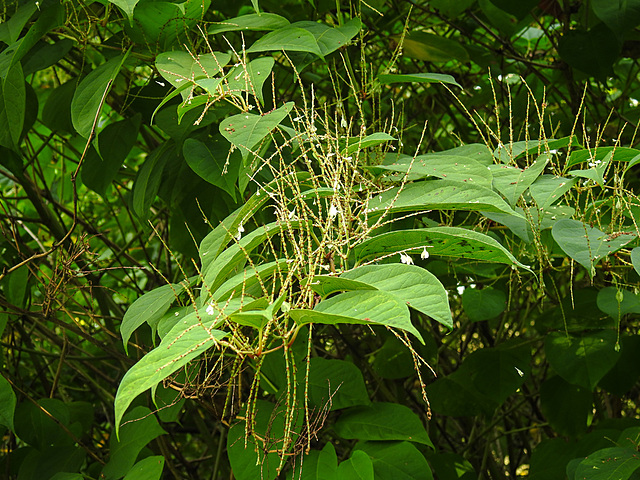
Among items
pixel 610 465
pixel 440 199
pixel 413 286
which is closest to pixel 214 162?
pixel 440 199

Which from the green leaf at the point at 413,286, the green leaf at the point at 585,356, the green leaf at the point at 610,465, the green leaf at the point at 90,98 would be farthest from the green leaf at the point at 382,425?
the green leaf at the point at 90,98

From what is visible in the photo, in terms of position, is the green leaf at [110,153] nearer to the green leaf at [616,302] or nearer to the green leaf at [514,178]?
the green leaf at [514,178]

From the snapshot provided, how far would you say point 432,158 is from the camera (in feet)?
2.93

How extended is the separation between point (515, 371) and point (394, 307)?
2.97ft

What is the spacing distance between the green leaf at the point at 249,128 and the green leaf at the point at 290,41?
0.37 feet

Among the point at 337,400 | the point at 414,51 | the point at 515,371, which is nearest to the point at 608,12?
the point at 414,51

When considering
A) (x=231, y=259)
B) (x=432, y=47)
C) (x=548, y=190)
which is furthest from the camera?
(x=432, y=47)

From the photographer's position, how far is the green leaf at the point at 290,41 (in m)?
0.89

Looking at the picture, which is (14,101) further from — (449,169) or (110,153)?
(449,169)

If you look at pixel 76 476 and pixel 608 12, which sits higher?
pixel 608 12

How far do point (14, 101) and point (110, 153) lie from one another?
0.72 feet

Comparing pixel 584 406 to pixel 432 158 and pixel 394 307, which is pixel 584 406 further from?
pixel 394 307

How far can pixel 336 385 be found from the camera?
1080 millimetres

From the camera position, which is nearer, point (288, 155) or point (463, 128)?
point (288, 155)
